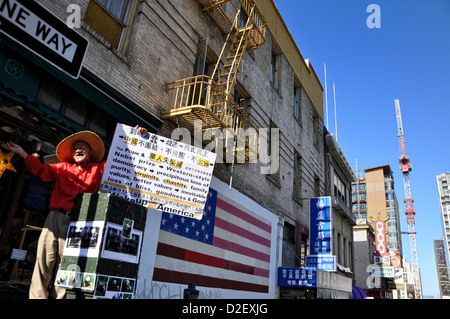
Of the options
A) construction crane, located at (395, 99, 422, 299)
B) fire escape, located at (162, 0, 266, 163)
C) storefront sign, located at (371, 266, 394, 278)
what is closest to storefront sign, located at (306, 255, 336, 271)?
fire escape, located at (162, 0, 266, 163)

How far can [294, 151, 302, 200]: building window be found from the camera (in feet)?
60.3

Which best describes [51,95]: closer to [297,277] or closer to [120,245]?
[120,245]

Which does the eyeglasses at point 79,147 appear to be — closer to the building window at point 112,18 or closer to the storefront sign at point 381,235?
the building window at point 112,18

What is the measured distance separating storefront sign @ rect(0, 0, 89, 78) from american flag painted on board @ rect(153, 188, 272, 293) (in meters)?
6.65

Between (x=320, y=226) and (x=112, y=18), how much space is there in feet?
45.7

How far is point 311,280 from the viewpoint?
13500 millimetres

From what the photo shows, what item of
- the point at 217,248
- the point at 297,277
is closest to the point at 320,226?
the point at 297,277

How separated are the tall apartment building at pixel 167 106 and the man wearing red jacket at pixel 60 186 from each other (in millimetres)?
1253

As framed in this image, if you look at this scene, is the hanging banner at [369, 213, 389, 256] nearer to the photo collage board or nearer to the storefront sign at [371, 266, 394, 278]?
the storefront sign at [371, 266, 394, 278]

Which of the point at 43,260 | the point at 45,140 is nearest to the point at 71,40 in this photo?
the point at 43,260

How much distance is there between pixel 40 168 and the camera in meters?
3.86

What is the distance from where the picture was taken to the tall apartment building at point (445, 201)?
516ft

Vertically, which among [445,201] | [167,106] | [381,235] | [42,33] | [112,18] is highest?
[445,201]
